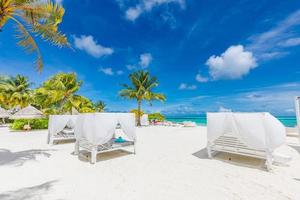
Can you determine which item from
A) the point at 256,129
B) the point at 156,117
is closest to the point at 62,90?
the point at 156,117

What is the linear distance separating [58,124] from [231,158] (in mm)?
9353

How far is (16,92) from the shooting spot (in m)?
30.8

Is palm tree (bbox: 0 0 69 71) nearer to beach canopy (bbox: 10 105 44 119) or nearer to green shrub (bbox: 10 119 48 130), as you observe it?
green shrub (bbox: 10 119 48 130)

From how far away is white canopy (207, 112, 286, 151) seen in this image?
4824 millimetres

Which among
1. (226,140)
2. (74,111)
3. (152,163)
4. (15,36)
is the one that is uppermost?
(15,36)

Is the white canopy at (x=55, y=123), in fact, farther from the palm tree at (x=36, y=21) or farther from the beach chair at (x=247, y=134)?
the beach chair at (x=247, y=134)

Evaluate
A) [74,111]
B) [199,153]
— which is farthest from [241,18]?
[74,111]

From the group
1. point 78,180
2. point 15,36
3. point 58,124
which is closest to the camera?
point 78,180

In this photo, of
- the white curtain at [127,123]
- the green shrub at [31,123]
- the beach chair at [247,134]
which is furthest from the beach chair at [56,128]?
the green shrub at [31,123]

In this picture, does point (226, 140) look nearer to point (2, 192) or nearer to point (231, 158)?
point (231, 158)

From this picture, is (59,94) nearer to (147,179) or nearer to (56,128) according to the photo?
(56,128)

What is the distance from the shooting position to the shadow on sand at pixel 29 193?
328 centimetres

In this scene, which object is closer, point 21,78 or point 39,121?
point 39,121

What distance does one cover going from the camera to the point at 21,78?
33219 millimetres
